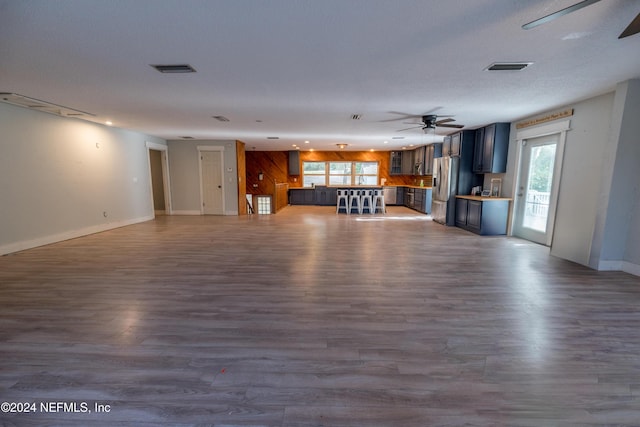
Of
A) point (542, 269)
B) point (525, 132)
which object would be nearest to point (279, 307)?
point (542, 269)

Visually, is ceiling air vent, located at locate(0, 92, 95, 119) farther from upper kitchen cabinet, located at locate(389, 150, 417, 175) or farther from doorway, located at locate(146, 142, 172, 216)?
upper kitchen cabinet, located at locate(389, 150, 417, 175)

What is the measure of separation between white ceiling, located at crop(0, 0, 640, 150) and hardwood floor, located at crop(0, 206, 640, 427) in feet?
8.05

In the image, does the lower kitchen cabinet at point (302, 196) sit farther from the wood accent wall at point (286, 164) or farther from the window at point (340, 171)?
the window at point (340, 171)

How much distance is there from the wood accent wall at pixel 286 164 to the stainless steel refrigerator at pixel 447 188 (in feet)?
13.9

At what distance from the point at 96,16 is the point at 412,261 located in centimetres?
438

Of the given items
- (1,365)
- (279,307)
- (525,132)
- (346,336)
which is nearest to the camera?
(1,365)

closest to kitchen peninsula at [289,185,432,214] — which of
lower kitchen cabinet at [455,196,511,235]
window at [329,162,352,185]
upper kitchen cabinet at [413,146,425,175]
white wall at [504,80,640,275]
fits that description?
upper kitchen cabinet at [413,146,425,175]

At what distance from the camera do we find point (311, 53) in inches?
103

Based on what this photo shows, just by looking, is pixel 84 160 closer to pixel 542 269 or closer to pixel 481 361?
pixel 481 361

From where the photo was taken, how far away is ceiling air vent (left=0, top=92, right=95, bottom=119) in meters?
4.04

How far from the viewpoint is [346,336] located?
7.19ft

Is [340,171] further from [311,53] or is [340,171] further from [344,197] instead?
[311,53]

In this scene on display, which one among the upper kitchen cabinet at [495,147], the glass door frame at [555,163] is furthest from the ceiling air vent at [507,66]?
the upper kitchen cabinet at [495,147]

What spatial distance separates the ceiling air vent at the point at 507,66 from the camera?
2856mm
